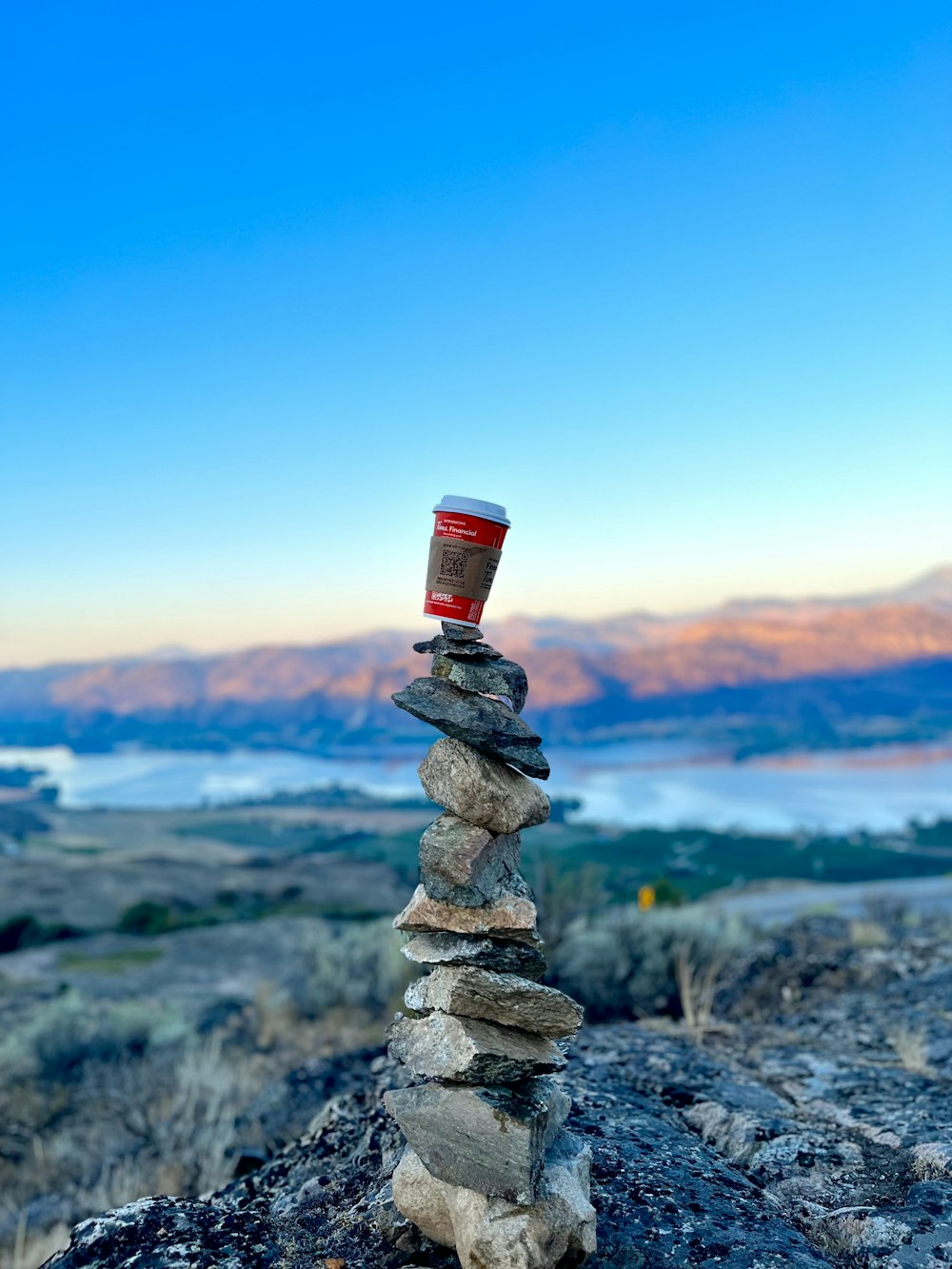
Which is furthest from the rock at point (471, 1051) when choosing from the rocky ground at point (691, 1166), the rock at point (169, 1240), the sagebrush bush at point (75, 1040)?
the sagebrush bush at point (75, 1040)

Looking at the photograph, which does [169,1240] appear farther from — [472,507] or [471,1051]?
[472,507]

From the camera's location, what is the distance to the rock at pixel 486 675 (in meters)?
3.96

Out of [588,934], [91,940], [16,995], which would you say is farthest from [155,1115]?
[91,940]

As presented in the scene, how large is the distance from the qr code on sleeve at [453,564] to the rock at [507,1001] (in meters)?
1.67

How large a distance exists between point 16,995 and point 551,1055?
659 inches

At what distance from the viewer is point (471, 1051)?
3.72 metres

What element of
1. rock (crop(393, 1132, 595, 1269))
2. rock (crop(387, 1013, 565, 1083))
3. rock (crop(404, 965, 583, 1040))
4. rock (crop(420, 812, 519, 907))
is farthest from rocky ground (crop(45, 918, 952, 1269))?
rock (crop(420, 812, 519, 907))

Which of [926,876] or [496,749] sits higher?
[496,749]

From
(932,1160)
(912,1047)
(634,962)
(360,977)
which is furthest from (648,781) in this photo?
(932,1160)

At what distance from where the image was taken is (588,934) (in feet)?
39.1

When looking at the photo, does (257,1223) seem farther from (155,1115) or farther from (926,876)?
(926,876)

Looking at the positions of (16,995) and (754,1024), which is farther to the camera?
(16,995)

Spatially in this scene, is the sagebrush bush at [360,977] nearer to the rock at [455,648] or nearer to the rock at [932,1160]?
the rock at [932,1160]

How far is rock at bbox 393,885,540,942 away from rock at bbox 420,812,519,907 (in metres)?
0.03
